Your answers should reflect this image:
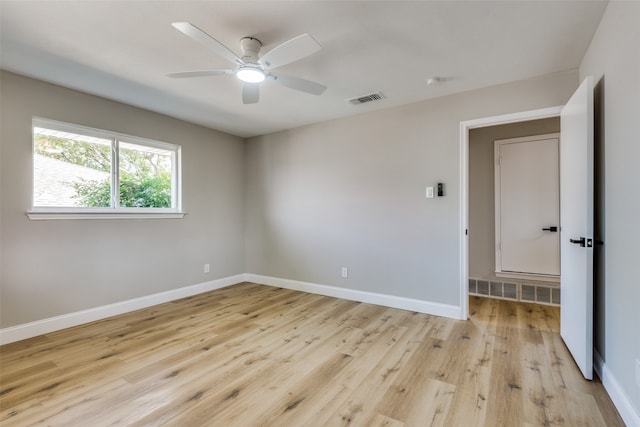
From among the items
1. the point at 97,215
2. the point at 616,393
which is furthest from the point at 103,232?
the point at 616,393

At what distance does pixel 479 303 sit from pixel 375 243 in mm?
1523

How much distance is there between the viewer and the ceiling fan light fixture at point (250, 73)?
209 centimetres

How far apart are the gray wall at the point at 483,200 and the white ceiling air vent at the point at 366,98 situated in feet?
5.62

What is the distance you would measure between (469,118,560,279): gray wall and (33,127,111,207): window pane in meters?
4.65

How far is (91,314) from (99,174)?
152 centimetres

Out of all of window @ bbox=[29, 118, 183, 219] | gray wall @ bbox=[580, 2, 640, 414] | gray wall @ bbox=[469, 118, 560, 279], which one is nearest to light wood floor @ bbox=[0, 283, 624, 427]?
gray wall @ bbox=[580, 2, 640, 414]

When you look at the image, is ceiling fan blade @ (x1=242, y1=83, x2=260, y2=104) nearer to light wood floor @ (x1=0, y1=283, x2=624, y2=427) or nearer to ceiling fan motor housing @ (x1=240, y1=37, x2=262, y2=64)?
ceiling fan motor housing @ (x1=240, y1=37, x2=262, y2=64)

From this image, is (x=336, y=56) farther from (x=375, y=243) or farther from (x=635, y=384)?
(x=635, y=384)

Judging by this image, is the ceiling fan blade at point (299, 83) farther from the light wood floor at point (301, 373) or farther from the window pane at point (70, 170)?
the window pane at point (70, 170)

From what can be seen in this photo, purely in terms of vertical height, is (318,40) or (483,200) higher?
(318,40)

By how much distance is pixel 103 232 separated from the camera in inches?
127

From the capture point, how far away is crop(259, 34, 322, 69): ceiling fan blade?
1.72 metres

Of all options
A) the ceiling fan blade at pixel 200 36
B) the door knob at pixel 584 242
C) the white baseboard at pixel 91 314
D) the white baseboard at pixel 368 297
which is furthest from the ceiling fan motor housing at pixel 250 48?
the white baseboard at pixel 91 314

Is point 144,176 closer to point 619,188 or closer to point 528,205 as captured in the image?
point 619,188
